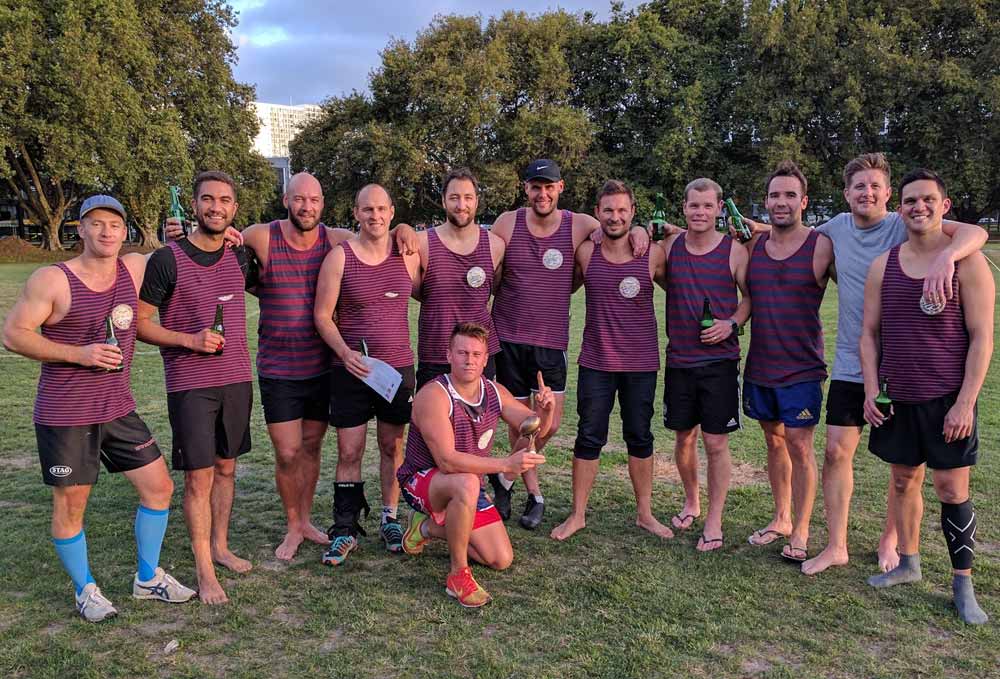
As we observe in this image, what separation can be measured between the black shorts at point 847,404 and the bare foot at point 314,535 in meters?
3.16

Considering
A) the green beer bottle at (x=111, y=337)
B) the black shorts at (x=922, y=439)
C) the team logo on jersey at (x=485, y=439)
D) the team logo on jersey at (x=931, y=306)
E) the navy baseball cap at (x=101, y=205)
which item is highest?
the navy baseball cap at (x=101, y=205)

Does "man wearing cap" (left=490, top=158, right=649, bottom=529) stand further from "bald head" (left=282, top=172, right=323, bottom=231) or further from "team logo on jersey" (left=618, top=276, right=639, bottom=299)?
"bald head" (left=282, top=172, right=323, bottom=231)

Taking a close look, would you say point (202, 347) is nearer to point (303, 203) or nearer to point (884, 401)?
point (303, 203)

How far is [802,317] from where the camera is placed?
15.1 ft

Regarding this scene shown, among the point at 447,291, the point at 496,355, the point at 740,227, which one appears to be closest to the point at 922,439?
the point at 740,227

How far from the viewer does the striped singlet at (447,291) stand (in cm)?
514

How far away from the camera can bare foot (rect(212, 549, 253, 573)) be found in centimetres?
451

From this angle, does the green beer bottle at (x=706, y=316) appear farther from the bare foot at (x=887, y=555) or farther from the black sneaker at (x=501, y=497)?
the black sneaker at (x=501, y=497)

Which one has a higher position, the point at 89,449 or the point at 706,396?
the point at 706,396

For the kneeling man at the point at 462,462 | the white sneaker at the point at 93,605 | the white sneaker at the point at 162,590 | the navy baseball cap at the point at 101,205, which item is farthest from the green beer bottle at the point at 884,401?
the white sneaker at the point at 93,605

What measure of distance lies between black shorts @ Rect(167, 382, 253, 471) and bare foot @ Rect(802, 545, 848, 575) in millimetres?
3332

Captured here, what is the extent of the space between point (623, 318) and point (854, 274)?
139cm

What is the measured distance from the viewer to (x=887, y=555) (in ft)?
14.8

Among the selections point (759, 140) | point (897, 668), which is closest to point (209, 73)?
point (759, 140)
